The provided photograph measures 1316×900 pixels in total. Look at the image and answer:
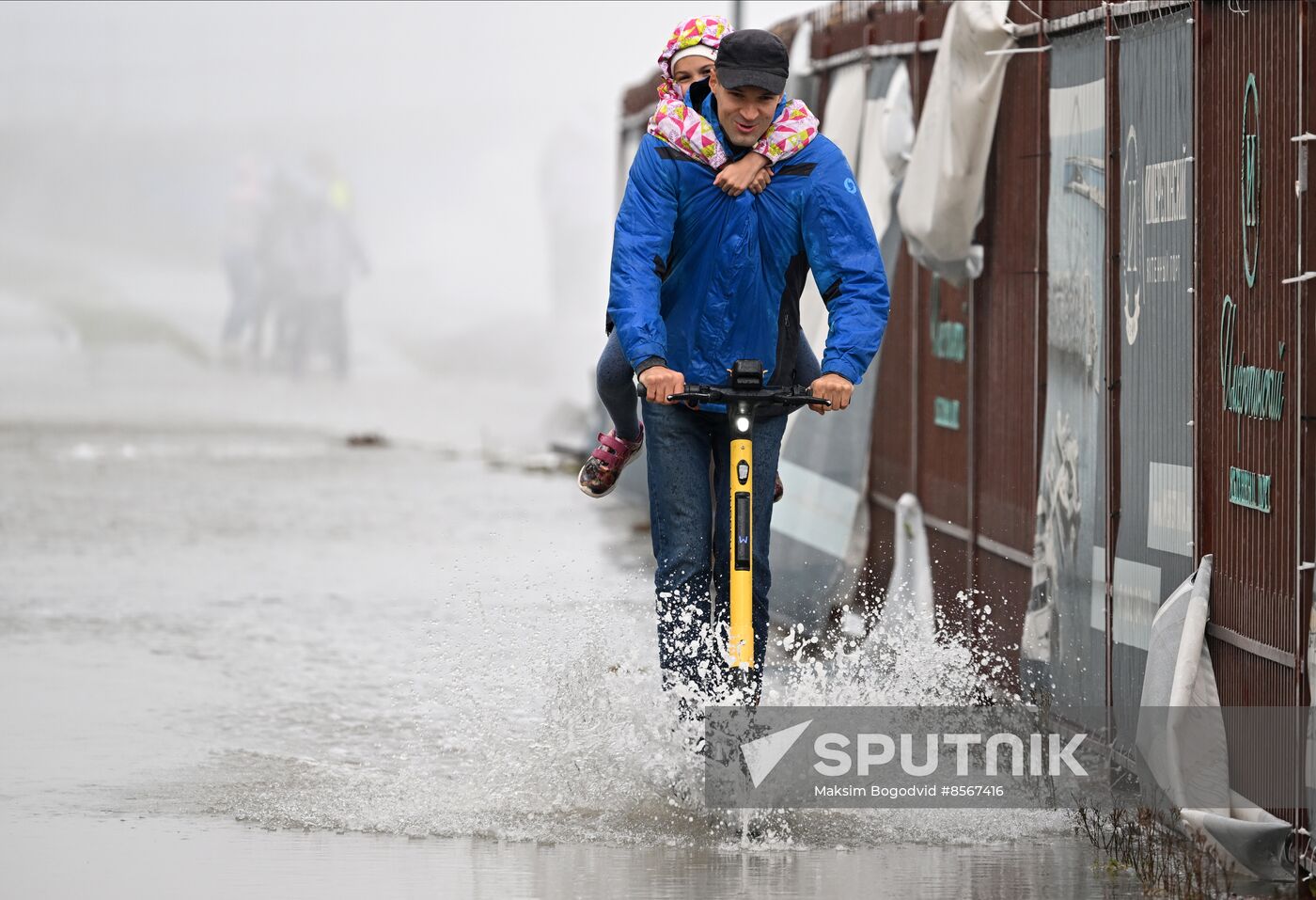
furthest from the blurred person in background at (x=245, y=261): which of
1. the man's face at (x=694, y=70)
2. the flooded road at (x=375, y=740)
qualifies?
the man's face at (x=694, y=70)

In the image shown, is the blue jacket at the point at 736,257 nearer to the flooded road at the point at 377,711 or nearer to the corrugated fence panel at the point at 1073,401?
the flooded road at the point at 377,711

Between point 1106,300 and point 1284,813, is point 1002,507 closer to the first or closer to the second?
point 1106,300

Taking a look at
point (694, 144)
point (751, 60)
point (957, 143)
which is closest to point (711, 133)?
point (694, 144)

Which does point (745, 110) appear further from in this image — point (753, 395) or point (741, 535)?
point (741, 535)

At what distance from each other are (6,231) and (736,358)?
44579 mm

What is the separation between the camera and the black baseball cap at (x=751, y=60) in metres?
6.45

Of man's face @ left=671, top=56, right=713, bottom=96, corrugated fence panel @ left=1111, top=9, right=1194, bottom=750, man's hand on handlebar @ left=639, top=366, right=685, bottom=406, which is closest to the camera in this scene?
man's hand on handlebar @ left=639, top=366, right=685, bottom=406

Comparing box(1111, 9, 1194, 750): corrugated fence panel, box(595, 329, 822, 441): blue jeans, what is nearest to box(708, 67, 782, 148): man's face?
box(595, 329, 822, 441): blue jeans

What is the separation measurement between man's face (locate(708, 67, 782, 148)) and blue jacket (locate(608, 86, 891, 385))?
0.08m

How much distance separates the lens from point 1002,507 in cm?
921

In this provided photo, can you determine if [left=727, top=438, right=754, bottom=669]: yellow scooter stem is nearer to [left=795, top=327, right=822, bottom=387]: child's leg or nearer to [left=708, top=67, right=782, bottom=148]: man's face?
[left=795, top=327, right=822, bottom=387]: child's leg

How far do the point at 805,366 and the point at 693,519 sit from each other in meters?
0.54

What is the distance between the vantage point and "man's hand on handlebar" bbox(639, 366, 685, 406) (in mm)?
6434

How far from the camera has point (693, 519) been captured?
23.0 feet
